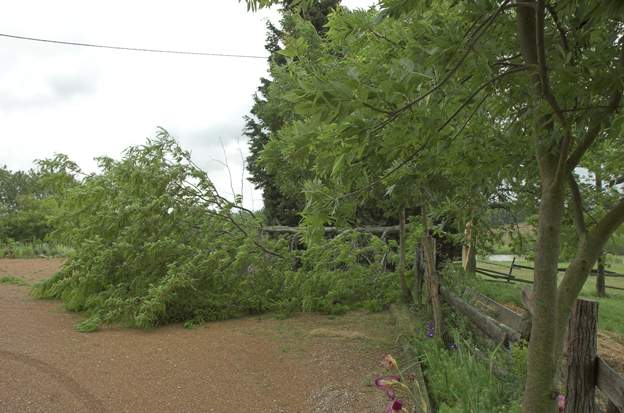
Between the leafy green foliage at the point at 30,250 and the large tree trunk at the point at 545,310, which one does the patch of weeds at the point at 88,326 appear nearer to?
the large tree trunk at the point at 545,310

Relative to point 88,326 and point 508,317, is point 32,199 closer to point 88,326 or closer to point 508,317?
point 88,326

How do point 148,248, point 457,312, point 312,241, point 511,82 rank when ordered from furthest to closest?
point 148,248 → point 457,312 → point 312,241 → point 511,82

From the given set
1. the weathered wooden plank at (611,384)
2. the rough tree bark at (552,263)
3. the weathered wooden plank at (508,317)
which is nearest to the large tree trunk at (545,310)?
the rough tree bark at (552,263)

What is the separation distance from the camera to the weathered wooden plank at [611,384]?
170 cm

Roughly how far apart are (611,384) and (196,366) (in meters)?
3.73

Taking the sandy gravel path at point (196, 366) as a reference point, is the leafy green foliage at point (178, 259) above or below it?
above

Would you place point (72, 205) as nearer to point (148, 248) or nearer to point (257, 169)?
point (148, 248)

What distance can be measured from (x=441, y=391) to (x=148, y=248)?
4452 mm

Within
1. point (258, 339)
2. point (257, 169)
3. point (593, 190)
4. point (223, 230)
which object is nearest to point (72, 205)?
point (223, 230)

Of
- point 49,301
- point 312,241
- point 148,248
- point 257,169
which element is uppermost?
point 257,169

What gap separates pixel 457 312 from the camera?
4.86m

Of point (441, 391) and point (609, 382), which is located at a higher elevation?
point (609, 382)

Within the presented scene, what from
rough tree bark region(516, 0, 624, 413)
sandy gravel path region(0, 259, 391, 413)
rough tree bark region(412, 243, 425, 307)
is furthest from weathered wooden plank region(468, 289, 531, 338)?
rough tree bark region(412, 243, 425, 307)

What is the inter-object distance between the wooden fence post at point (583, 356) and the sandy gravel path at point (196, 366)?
166 centimetres
